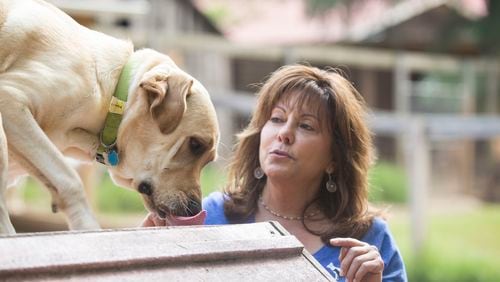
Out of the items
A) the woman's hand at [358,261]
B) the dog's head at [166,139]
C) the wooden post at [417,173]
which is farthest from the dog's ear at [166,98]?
the wooden post at [417,173]

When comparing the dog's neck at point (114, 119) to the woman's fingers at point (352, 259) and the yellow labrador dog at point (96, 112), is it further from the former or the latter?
the woman's fingers at point (352, 259)

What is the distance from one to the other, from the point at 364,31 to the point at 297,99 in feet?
49.9

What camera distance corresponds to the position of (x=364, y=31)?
18.6 metres

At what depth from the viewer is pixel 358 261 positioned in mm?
3105

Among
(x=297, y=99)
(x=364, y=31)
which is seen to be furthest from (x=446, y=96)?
(x=297, y=99)

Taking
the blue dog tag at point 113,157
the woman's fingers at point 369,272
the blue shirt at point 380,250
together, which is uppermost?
the blue dog tag at point 113,157

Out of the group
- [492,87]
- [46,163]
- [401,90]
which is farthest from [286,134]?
[492,87]

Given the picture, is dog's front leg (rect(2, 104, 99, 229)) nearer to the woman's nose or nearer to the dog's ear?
the dog's ear

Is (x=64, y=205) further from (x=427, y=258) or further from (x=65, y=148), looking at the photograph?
(x=427, y=258)

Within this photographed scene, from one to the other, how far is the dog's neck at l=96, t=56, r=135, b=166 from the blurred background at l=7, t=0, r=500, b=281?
4751 mm

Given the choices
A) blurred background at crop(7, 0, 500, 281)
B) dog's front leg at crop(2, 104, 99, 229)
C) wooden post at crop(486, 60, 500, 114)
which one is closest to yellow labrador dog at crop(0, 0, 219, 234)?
dog's front leg at crop(2, 104, 99, 229)

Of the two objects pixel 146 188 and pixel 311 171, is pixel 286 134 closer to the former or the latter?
pixel 311 171

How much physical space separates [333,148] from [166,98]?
721mm

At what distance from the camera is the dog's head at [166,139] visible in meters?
3.59
